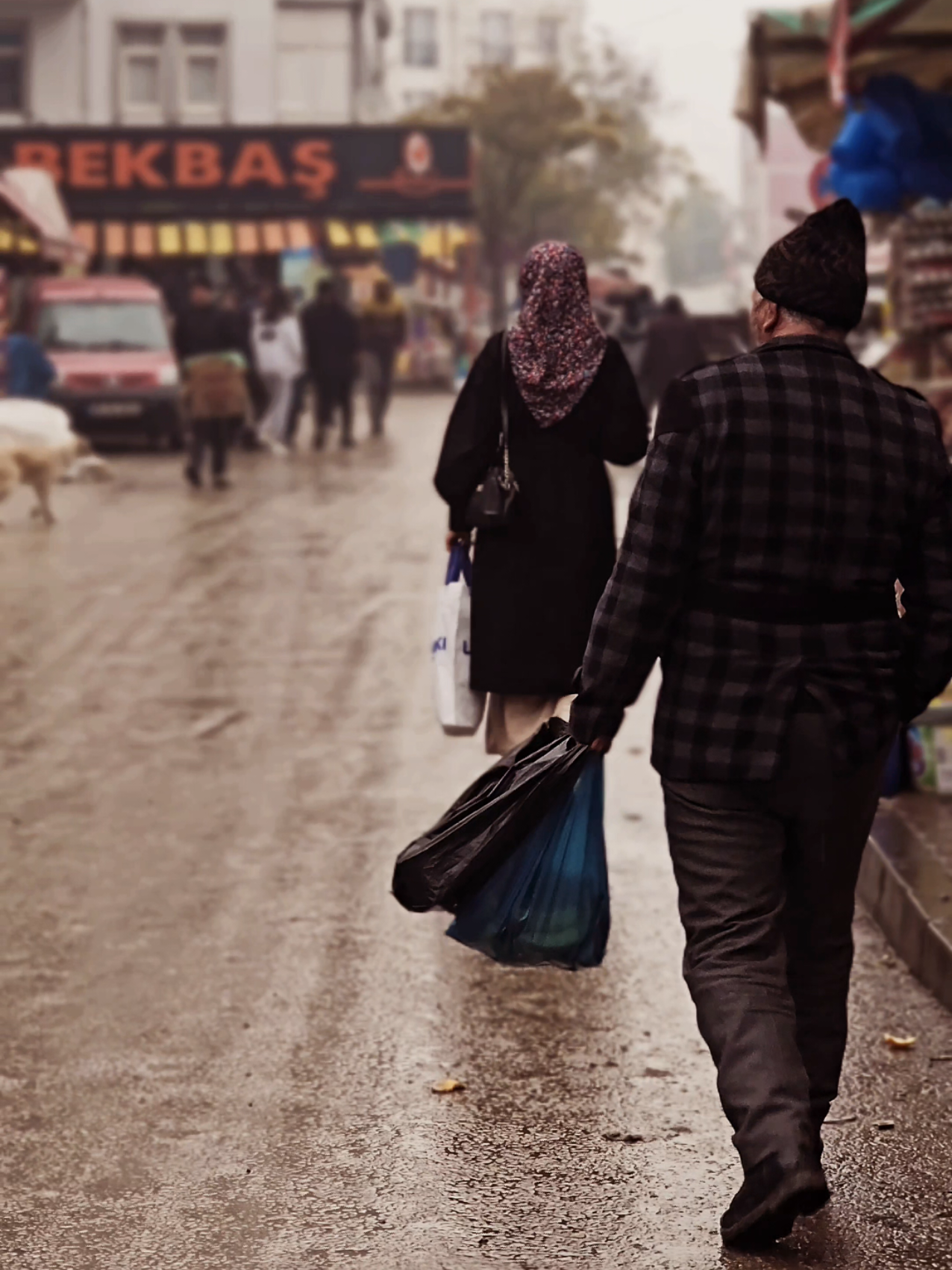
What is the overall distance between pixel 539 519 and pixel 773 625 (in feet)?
7.79

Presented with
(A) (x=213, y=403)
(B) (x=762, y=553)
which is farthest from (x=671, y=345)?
(B) (x=762, y=553)

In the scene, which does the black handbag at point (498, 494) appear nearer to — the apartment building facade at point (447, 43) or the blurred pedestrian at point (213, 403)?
the blurred pedestrian at point (213, 403)

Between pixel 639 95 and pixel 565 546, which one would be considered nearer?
pixel 565 546

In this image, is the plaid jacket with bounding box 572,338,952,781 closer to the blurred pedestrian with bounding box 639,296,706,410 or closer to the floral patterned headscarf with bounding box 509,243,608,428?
the floral patterned headscarf with bounding box 509,243,608,428

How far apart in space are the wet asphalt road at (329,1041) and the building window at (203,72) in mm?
40011

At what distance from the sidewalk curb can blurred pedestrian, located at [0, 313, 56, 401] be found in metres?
17.3

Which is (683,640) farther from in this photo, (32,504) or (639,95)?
(639,95)

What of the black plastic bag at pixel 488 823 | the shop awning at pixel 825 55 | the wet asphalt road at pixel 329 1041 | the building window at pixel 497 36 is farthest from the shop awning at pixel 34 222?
the building window at pixel 497 36

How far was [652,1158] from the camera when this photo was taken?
4.82 meters

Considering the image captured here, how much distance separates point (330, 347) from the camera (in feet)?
92.1

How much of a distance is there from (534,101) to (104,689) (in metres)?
58.2

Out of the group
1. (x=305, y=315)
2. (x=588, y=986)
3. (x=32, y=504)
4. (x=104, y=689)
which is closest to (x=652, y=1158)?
(x=588, y=986)

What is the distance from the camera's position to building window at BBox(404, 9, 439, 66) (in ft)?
346

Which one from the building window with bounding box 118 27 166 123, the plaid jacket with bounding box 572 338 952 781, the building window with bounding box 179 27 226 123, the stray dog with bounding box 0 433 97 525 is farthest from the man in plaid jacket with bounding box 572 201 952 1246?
the building window with bounding box 179 27 226 123
